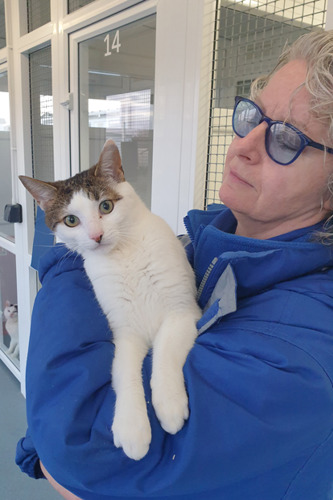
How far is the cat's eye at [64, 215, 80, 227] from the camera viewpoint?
92 centimetres

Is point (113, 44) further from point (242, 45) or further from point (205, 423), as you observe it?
point (205, 423)

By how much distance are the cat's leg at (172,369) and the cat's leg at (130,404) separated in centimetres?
3

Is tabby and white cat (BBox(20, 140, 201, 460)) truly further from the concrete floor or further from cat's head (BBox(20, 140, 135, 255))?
the concrete floor

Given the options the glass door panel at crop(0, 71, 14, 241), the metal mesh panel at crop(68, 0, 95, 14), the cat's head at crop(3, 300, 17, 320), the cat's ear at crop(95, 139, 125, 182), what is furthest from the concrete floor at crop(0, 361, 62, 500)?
the metal mesh panel at crop(68, 0, 95, 14)

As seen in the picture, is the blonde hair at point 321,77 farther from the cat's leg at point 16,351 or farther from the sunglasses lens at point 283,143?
the cat's leg at point 16,351

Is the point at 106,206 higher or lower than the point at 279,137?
lower

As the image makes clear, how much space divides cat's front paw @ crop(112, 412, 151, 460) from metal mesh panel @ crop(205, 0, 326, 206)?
0.91 metres

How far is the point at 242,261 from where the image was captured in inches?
26.2

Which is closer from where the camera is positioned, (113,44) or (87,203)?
(87,203)

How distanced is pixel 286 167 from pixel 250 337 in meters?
0.36

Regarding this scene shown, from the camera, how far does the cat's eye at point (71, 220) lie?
0.92 m

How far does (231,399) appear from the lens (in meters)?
0.54

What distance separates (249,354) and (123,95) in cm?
144

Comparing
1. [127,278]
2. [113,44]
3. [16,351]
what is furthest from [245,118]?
[16,351]
